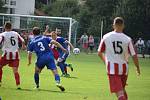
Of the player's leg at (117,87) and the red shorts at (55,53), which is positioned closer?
the player's leg at (117,87)

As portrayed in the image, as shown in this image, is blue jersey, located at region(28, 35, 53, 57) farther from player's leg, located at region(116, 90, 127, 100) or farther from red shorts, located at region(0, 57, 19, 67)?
player's leg, located at region(116, 90, 127, 100)

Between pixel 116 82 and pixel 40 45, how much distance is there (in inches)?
224

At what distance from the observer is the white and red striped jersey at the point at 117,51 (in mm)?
12250

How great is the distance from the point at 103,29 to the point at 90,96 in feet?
178

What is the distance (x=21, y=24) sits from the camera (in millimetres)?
51625

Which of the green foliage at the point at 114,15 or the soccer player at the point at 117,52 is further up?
the green foliage at the point at 114,15

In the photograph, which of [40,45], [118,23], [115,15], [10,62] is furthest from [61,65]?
[115,15]

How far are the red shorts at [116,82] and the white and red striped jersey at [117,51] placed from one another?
88mm

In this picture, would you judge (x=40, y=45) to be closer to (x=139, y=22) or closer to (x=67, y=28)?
(x=67, y=28)

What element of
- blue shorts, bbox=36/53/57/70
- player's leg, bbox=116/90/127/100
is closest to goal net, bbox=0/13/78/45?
blue shorts, bbox=36/53/57/70

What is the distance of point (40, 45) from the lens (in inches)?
682

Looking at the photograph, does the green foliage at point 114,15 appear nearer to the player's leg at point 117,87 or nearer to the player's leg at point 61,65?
the player's leg at point 61,65

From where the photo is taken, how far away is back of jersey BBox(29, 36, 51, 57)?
56.7 ft

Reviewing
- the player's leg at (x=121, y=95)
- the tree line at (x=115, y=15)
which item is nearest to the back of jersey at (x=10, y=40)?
the player's leg at (x=121, y=95)
